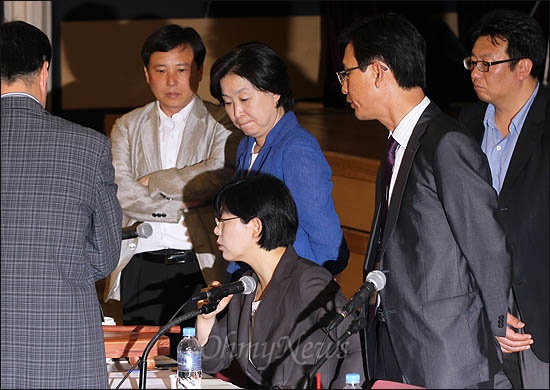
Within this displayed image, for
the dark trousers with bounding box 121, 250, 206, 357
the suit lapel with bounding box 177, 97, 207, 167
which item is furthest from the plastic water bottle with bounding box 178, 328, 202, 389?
the suit lapel with bounding box 177, 97, 207, 167

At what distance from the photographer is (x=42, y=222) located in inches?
88.0

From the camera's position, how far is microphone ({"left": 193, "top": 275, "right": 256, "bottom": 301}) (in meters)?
2.43

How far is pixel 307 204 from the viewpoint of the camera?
307 cm

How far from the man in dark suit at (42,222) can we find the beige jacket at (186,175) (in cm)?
138

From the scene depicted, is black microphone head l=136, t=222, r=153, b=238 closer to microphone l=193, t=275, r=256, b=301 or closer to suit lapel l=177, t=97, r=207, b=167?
microphone l=193, t=275, r=256, b=301

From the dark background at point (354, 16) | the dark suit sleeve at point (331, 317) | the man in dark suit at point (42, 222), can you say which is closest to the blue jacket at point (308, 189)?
the dark suit sleeve at point (331, 317)

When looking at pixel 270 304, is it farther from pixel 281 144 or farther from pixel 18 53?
pixel 18 53

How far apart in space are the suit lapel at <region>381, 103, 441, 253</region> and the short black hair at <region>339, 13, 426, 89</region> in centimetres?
12

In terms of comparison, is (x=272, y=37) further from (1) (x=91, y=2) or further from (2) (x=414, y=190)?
(2) (x=414, y=190)

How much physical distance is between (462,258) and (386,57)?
55 cm

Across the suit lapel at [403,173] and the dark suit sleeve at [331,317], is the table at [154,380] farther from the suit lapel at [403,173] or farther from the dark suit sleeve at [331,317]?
the suit lapel at [403,173]

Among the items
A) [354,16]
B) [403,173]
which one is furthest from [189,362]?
[354,16]

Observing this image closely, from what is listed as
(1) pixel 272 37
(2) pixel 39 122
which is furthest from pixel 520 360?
(1) pixel 272 37

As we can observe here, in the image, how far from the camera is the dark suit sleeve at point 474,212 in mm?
2381
